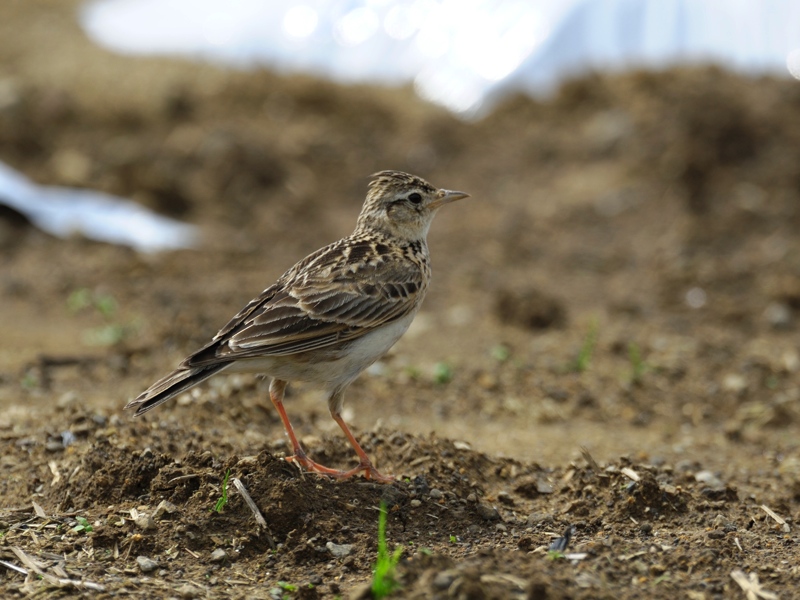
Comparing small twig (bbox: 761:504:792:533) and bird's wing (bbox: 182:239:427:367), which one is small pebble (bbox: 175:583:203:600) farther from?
small twig (bbox: 761:504:792:533)

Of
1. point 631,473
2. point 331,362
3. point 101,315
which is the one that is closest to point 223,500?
point 331,362

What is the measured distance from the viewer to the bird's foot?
5676 millimetres

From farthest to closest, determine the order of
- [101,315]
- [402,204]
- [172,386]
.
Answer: [101,315] → [402,204] → [172,386]

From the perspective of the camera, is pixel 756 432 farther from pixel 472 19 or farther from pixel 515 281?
pixel 472 19

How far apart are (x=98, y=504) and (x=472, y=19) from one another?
12678mm

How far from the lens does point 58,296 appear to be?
1061cm

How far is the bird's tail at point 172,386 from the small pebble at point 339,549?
3.51ft

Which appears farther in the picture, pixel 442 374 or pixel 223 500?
pixel 442 374

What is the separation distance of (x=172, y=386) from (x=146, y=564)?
0.91m

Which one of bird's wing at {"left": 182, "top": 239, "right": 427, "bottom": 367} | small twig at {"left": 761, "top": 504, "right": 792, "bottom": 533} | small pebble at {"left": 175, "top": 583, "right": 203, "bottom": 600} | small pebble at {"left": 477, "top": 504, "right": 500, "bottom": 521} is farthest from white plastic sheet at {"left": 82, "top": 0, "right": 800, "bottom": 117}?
small pebble at {"left": 175, "top": 583, "right": 203, "bottom": 600}

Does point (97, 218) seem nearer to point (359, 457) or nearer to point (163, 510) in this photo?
point (359, 457)

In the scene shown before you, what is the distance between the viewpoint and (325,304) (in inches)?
231

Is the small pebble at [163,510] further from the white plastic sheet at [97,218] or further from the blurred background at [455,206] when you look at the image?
the white plastic sheet at [97,218]

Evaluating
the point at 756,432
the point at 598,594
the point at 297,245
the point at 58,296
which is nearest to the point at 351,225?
the point at 297,245
